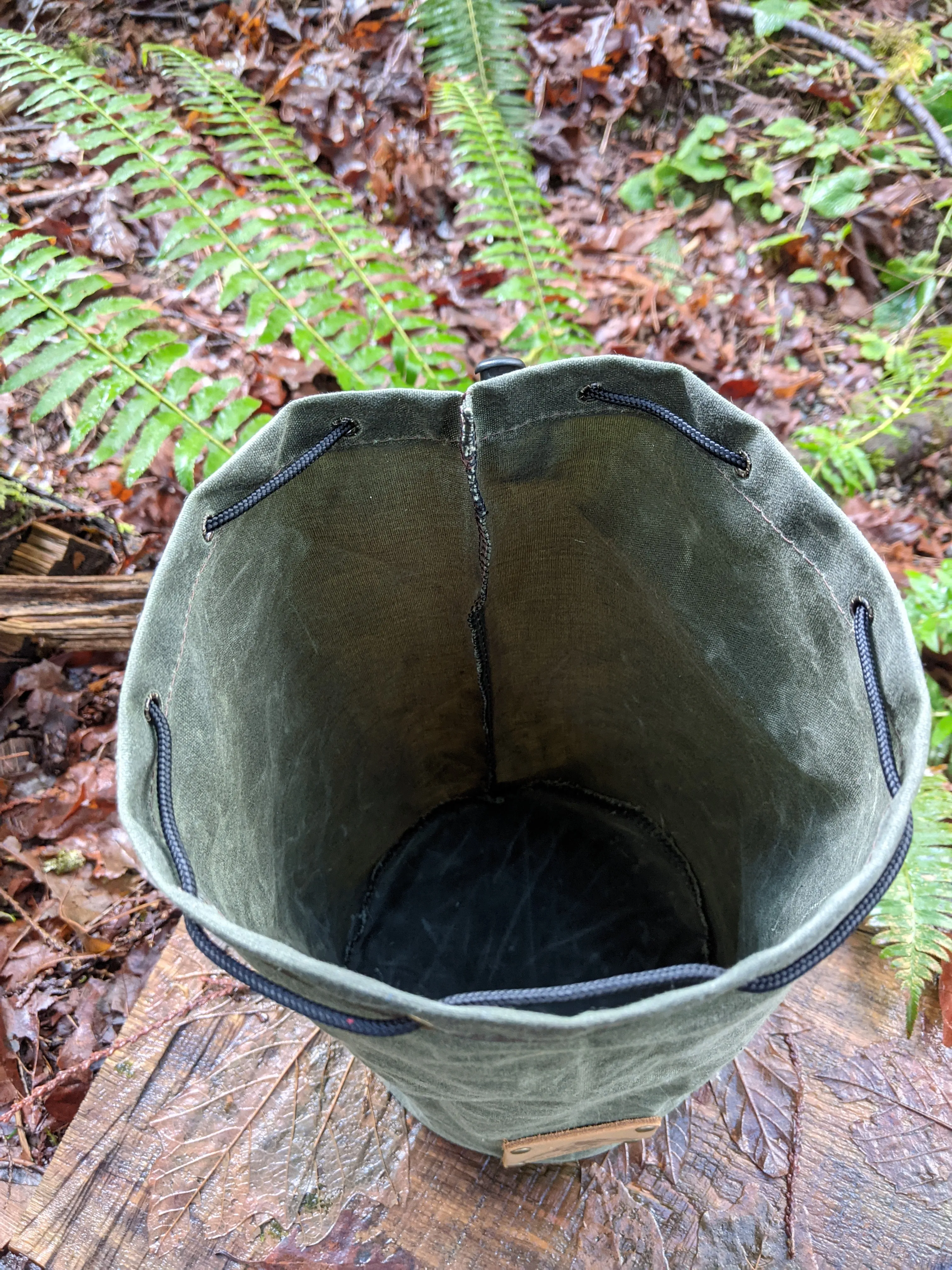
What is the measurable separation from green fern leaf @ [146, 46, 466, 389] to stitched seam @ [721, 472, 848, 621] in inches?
37.4

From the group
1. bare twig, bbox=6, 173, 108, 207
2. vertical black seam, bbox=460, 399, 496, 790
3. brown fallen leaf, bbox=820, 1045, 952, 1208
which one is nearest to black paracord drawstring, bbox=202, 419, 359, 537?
vertical black seam, bbox=460, 399, 496, 790

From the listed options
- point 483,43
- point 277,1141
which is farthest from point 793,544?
point 483,43

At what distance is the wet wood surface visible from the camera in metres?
0.95

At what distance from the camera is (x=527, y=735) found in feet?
4.57

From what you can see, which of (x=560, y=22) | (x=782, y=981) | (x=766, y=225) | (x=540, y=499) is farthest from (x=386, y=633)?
(x=560, y=22)

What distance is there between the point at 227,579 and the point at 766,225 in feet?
7.17

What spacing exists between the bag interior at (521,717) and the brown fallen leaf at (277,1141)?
0.17m

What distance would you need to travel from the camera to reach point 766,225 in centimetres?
234

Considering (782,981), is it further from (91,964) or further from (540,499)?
(91,964)

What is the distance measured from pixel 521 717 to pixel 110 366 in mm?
955

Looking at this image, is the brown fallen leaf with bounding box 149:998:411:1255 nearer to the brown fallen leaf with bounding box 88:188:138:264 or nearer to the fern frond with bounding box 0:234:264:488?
the fern frond with bounding box 0:234:264:488

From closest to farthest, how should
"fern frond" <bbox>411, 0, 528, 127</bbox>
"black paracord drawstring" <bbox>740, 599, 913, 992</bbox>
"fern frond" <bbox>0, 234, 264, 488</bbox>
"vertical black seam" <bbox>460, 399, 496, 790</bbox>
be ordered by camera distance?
"black paracord drawstring" <bbox>740, 599, 913, 992</bbox> < "vertical black seam" <bbox>460, 399, 496, 790</bbox> < "fern frond" <bbox>0, 234, 264, 488</bbox> < "fern frond" <bbox>411, 0, 528, 127</bbox>

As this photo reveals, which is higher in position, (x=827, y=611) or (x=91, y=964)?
(x=827, y=611)

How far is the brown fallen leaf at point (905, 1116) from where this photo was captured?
97 centimetres
